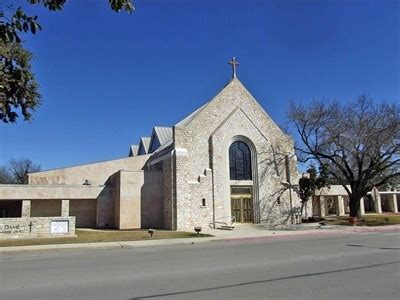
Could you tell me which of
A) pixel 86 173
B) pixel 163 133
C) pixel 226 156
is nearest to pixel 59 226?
pixel 86 173

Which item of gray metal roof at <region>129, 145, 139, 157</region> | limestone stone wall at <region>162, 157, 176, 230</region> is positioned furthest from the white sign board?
gray metal roof at <region>129, 145, 139, 157</region>

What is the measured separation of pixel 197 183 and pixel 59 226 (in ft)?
38.8

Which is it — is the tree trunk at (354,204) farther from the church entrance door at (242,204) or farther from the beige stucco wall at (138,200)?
the beige stucco wall at (138,200)

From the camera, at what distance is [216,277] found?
32.5ft

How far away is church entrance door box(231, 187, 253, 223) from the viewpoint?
115 feet

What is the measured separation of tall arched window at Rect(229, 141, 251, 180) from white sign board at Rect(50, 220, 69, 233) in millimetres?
15175

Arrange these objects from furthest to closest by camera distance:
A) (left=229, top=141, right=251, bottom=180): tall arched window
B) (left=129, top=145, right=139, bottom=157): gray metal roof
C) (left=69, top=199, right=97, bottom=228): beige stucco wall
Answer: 1. (left=129, top=145, right=139, bottom=157): gray metal roof
2. (left=69, top=199, right=97, bottom=228): beige stucco wall
3. (left=229, top=141, right=251, bottom=180): tall arched window

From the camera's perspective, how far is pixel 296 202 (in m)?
37.5

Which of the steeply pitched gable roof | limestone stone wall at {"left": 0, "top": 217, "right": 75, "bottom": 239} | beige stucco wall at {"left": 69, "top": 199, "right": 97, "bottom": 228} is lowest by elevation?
limestone stone wall at {"left": 0, "top": 217, "right": 75, "bottom": 239}

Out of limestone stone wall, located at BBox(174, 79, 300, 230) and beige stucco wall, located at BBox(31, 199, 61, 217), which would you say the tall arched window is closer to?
limestone stone wall, located at BBox(174, 79, 300, 230)

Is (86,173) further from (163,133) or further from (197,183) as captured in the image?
(197,183)

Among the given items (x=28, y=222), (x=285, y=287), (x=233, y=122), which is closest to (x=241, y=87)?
(x=233, y=122)

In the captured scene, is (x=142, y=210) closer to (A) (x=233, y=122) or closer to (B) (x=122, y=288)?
(A) (x=233, y=122)

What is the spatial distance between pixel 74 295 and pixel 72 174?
32290 millimetres
